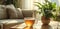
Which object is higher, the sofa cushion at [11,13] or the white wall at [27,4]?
the white wall at [27,4]

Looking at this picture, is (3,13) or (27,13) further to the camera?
(27,13)

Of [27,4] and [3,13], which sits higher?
[27,4]

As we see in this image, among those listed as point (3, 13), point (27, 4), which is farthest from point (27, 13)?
point (27, 4)

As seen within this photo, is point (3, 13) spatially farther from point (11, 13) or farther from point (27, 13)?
point (27, 13)

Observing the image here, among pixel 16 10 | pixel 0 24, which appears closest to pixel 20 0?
pixel 16 10

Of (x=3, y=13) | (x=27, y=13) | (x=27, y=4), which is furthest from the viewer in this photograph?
(x=27, y=4)

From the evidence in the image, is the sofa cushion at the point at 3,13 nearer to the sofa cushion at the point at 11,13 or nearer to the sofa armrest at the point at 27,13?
the sofa cushion at the point at 11,13

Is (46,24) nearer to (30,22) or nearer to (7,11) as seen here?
(30,22)

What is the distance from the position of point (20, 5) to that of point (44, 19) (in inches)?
109

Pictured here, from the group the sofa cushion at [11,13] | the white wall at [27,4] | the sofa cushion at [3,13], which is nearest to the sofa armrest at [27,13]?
the sofa cushion at [11,13]

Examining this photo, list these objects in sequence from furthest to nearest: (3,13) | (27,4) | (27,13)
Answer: (27,4), (27,13), (3,13)

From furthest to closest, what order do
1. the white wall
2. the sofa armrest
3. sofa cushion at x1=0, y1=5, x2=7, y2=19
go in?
1. the white wall
2. the sofa armrest
3. sofa cushion at x1=0, y1=5, x2=7, y2=19

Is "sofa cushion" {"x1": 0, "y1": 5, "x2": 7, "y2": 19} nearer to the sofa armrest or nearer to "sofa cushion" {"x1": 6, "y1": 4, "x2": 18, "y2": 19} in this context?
"sofa cushion" {"x1": 6, "y1": 4, "x2": 18, "y2": 19}

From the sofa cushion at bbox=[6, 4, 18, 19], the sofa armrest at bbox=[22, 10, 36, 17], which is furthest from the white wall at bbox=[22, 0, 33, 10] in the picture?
the sofa cushion at bbox=[6, 4, 18, 19]
